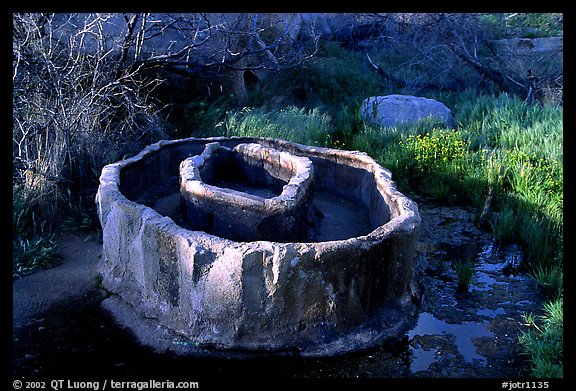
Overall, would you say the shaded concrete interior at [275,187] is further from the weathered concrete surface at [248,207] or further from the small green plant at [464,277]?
the small green plant at [464,277]

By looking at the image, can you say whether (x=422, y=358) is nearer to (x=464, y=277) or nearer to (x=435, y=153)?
(x=464, y=277)

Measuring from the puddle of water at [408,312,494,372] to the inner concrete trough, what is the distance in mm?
97

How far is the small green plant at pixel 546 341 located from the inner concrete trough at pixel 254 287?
32.3 inches

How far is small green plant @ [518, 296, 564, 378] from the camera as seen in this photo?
3421 millimetres

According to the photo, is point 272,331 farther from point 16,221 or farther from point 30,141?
point 30,141

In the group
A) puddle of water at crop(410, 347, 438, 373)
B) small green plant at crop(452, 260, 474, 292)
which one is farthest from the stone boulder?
puddle of water at crop(410, 347, 438, 373)

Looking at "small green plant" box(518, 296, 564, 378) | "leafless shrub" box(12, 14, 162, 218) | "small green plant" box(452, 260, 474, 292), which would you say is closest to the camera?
"small green plant" box(518, 296, 564, 378)

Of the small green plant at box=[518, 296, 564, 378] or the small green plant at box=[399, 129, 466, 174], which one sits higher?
the small green plant at box=[399, 129, 466, 174]

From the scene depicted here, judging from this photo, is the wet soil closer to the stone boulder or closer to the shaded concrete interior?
the shaded concrete interior

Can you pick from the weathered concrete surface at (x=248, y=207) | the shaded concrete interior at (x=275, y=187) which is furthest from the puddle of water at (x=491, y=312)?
the weathered concrete surface at (x=248, y=207)

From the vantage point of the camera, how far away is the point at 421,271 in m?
4.88

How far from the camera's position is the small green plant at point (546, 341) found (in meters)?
3.42

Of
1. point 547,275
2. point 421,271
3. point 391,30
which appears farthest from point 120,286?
point 391,30

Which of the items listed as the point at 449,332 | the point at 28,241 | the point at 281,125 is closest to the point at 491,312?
the point at 449,332
